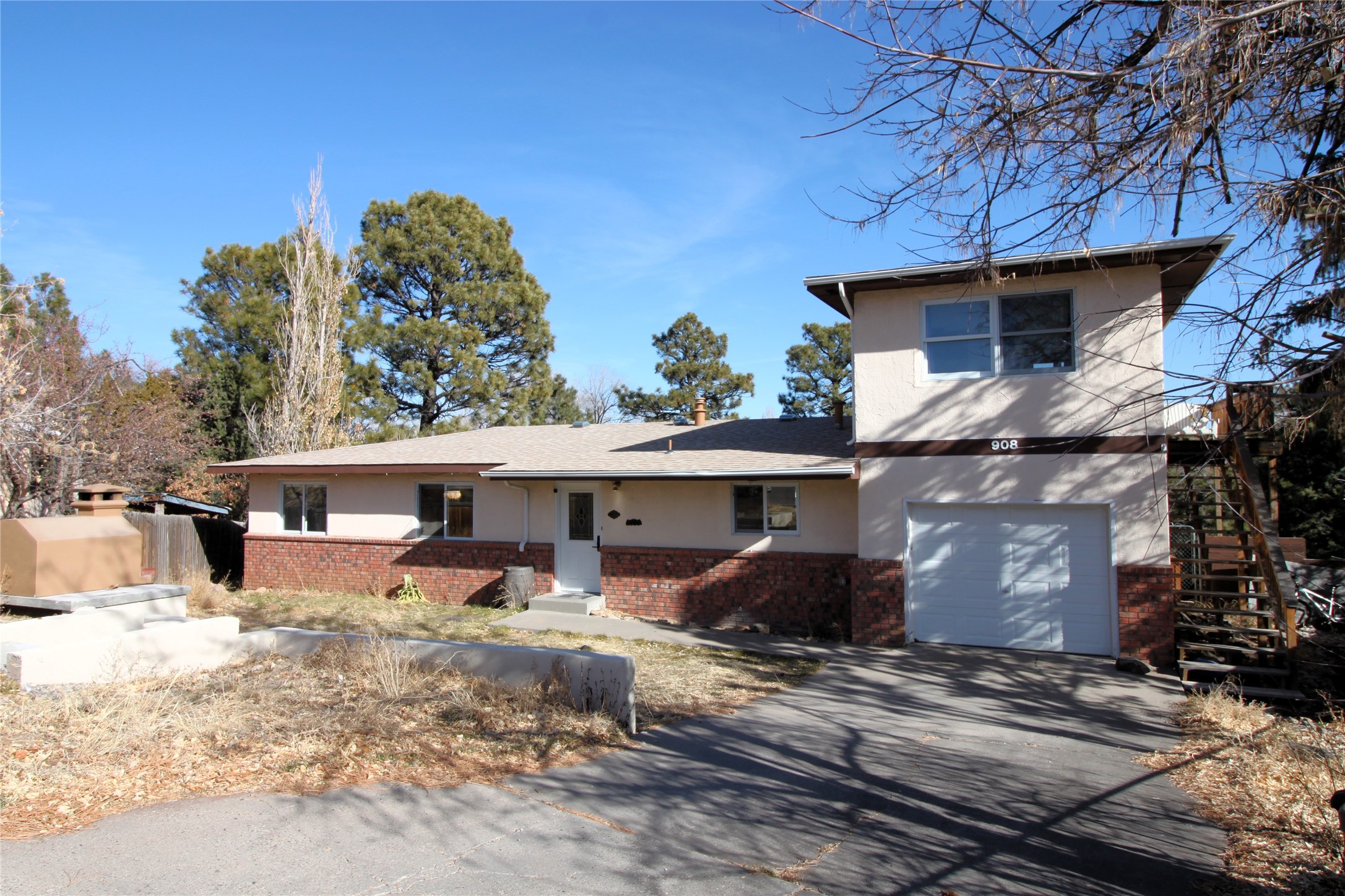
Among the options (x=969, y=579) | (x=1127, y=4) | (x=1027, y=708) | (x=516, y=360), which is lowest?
(x=1027, y=708)

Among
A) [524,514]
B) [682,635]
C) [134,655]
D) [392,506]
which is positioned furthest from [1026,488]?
[392,506]

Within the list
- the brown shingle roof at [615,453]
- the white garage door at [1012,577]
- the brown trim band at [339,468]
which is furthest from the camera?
the brown trim band at [339,468]

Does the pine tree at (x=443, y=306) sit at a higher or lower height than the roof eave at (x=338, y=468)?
higher

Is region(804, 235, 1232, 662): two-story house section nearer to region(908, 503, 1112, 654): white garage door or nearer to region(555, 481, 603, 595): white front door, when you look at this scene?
region(908, 503, 1112, 654): white garage door

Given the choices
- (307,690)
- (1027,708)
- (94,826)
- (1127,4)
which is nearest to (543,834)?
(94,826)

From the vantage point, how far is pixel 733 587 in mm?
13766

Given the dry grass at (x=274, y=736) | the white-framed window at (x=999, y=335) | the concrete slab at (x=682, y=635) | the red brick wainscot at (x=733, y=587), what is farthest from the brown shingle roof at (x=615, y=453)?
the dry grass at (x=274, y=736)

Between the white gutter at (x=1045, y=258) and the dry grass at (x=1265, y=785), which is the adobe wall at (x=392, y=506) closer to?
the white gutter at (x=1045, y=258)

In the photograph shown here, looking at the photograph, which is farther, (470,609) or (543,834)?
(470,609)

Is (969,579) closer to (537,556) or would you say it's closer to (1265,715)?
(1265,715)

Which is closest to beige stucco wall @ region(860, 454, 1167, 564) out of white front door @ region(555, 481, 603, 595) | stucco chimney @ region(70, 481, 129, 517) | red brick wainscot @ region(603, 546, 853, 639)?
red brick wainscot @ region(603, 546, 853, 639)

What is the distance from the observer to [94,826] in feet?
16.4

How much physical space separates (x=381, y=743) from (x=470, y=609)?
8797 millimetres

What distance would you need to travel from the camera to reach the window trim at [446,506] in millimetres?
16469
